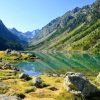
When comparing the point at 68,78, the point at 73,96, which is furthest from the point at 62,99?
the point at 68,78

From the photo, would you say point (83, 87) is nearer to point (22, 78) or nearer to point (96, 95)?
point (96, 95)

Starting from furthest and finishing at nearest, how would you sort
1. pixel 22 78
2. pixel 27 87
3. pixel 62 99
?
pixel 22 78 → pixel 27 87 → pixel 62 99

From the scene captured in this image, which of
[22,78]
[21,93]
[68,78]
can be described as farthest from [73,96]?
[22,78]

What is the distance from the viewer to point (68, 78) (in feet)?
148

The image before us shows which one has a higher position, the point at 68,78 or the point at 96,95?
the point at 68,78

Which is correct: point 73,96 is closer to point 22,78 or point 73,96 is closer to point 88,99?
point 88,99

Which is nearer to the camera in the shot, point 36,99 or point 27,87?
point 36,99

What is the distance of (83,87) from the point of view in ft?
147

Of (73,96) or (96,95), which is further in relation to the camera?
(96,95)

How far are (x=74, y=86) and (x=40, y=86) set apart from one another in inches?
339

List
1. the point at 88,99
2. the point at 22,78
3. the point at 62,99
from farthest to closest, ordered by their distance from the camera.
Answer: the point at 22,78, the point at 88,99, the point at 62,99

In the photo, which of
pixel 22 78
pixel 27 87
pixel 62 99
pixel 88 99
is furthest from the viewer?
pixel 22 78

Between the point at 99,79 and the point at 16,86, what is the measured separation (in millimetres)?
20585

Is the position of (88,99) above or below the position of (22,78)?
below
